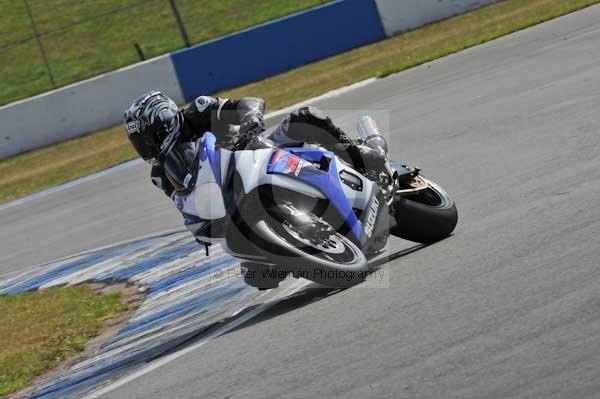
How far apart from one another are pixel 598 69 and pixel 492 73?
2.14 m

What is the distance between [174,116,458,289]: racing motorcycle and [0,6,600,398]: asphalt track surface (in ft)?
0.85

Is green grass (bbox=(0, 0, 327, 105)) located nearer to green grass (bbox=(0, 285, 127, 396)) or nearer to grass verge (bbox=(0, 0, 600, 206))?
grass verge (bbox=(0, 0, 600, 206))

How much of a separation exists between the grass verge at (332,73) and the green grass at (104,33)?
7.96ft

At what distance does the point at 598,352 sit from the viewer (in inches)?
159

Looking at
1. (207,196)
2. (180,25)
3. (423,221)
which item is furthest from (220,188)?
(180,25)

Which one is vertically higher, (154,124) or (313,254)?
(154,124)

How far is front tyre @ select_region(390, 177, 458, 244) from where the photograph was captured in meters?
6.98

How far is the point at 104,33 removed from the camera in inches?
955

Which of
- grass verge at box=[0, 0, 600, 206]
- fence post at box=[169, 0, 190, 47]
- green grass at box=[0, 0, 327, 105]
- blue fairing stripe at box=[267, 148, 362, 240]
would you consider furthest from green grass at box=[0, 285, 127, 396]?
green grass at box=[0, 0, 327, 105]

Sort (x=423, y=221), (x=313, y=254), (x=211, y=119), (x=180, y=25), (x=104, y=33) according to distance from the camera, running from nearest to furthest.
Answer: (x=313, y=254)
(x=211, y=119)
(x=423, y=221)
(x=180, y=25)
(x=104, y=33)

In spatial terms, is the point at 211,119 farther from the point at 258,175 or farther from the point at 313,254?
the point at 313,254

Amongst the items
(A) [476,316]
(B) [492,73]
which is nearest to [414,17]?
(B) [492,73]

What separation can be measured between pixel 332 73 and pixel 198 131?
12.2 m

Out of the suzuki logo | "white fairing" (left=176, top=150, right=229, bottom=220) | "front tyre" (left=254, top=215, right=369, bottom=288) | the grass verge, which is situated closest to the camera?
"front tyre" (left=254, top=215, right=369, bottom=288)
